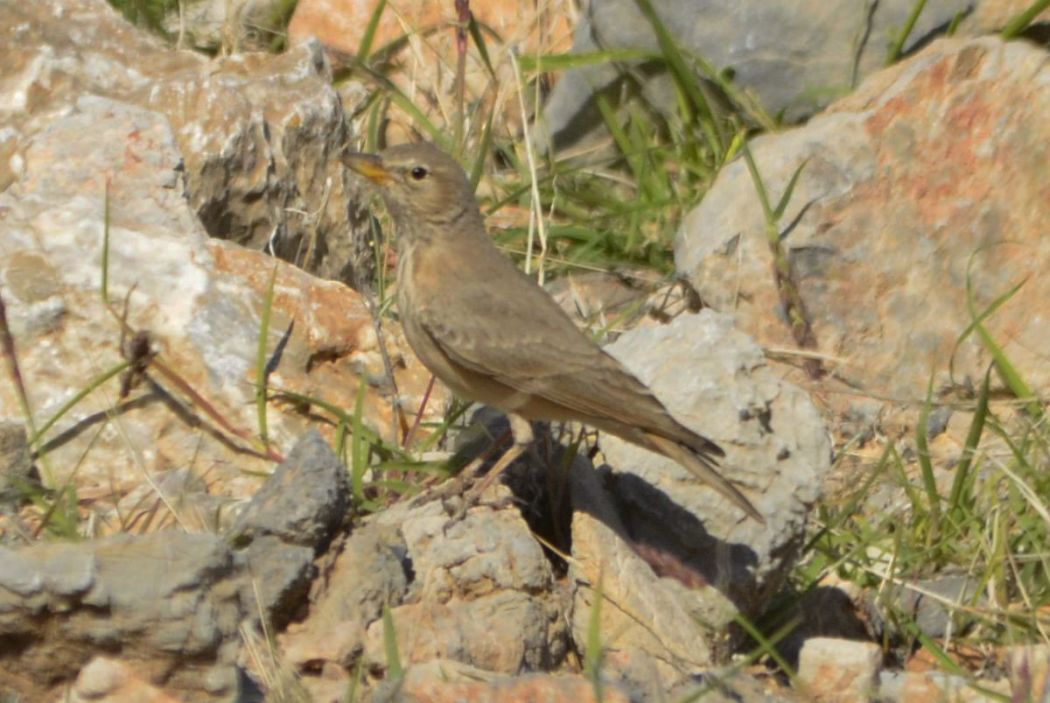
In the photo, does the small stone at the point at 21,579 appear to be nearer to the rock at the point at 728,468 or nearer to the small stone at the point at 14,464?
the small stone at the point at 14,464

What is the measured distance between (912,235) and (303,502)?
9.68ft

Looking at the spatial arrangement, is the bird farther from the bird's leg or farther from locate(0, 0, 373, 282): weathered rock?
locate(0, 0, 373, 282): weathered rock

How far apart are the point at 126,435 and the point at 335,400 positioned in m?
0.75

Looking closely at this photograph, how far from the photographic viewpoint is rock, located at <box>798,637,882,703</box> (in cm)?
457

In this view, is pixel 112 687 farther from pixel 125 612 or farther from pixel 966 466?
pixel 966 466

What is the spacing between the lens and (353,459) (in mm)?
5402

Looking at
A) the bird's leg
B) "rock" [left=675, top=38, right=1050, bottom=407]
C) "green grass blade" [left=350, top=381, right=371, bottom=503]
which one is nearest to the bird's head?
"green grass blade" [left=350, top=381, right=371, bottom=503]

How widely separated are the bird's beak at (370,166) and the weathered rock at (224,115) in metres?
0.67

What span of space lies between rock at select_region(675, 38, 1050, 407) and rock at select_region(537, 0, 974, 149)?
0.76 meters

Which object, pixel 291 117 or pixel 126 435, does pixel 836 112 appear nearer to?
pixel 291 117

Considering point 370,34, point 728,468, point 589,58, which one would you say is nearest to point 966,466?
point 728,468

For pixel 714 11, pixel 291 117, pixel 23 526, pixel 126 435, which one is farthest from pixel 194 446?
pixel 714 11

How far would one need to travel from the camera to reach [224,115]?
6406 millimetres

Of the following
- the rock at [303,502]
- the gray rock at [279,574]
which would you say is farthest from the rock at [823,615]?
the gray rock at [279,574]
